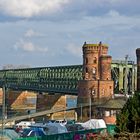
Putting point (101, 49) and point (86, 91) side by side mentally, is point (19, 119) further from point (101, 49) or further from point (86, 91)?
point (101, 49)

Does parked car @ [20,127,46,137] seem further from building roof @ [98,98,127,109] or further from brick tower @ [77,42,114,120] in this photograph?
brick tower @ [77,42,114,120]

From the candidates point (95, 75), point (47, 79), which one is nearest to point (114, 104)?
point (95, 75)

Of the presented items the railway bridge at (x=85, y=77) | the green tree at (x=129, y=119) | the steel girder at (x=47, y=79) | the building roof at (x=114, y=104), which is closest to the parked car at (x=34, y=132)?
the green tree at (x=129, y=119)

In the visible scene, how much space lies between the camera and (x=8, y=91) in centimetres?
13688

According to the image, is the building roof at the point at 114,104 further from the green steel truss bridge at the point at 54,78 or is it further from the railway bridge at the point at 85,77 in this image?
the green steel truss bridge at the point at 54,78

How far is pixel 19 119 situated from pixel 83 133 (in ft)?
127

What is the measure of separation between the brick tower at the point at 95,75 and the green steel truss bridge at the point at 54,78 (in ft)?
42.0

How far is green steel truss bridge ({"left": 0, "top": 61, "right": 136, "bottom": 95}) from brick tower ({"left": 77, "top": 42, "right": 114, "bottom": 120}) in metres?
12.8

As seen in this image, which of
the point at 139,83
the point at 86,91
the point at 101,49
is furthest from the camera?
the point at 101,49

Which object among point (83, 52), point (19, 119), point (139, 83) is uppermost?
point (83, 52)

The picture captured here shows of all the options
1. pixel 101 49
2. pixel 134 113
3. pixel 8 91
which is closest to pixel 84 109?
→ pixel 101 49

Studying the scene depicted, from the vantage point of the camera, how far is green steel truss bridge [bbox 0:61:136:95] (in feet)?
344

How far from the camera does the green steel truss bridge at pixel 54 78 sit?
105 meters

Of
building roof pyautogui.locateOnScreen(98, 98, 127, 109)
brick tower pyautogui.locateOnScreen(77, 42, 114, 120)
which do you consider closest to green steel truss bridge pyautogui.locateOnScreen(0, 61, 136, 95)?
brick tower pyautogui.locateOnScreen(77, 42, 114, 120)
